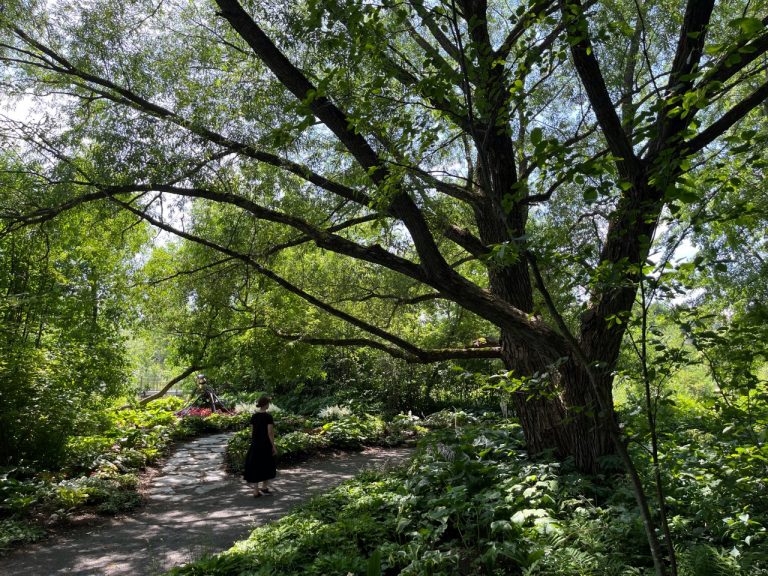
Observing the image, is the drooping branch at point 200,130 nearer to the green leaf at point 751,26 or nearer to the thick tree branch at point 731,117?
the thick tree branch at point 731,117

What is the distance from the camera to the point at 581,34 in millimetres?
2793

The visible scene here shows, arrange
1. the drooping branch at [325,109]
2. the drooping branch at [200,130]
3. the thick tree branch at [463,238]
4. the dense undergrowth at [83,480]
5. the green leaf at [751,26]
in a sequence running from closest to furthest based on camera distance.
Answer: the green leaf at [751,26]
the drooping branch at [325,109]
the drooping branch at [200,130]
the dense undergrowth at [83,480]
the thick tree branch at [463,238]

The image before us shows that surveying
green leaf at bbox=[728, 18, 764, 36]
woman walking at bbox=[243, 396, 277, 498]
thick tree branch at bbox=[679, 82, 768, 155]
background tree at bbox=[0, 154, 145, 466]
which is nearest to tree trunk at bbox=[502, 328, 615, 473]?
thick tree branch at bbox=[679, 82, 768, 155]

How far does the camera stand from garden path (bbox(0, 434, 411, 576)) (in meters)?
5.11

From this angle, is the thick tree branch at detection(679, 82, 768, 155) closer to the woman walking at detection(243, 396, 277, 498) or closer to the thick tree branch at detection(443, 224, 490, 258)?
the thick tree branch at detection(443, 224, 490, 258)

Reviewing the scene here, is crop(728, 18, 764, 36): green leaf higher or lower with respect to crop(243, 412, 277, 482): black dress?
higher

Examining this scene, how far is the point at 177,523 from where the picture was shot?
647 centimetres

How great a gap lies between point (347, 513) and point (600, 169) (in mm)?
4264

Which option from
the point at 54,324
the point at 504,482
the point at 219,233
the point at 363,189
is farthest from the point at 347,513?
the point at 54,324

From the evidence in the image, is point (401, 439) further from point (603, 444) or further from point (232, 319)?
point (603, 444)

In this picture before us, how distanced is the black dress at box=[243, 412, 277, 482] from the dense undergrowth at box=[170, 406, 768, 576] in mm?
2511

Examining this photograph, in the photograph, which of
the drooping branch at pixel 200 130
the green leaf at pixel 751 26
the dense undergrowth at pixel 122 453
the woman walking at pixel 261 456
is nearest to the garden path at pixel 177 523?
the woman walking at pixel 261 456

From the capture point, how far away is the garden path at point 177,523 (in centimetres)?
511

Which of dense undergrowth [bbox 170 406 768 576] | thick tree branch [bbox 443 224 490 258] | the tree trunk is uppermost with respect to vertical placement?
thick tree branch [bbox 443 224 490 258]
